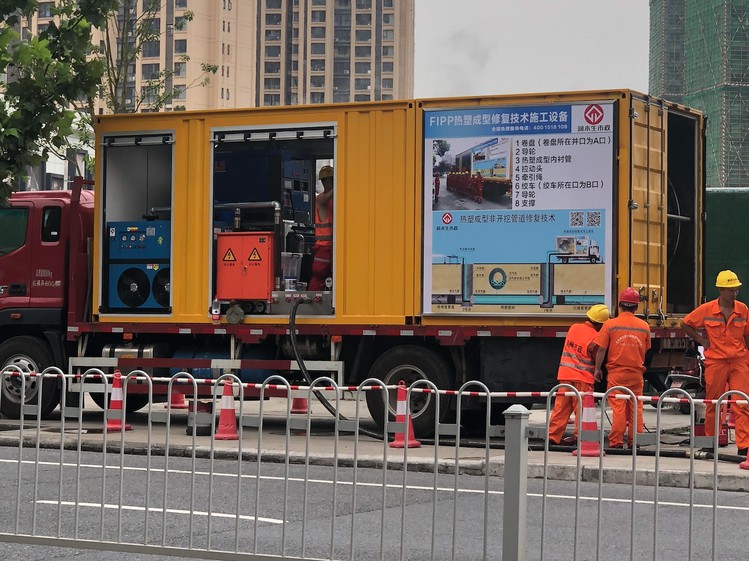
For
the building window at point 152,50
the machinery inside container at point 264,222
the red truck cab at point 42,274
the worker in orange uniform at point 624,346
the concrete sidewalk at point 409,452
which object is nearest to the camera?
the concrete sidewalk at point 409,452

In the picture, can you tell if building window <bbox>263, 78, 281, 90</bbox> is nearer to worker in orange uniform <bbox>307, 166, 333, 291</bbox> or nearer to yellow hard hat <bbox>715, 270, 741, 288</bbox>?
worker in orange uniform <bbox>307, 166, 333, 291</bbox>

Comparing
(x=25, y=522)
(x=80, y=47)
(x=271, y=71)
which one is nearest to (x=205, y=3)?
(x=271, y=71)

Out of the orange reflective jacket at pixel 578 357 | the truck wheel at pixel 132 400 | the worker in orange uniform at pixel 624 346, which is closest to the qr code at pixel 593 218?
the worker in orange uniform at pixel 624 346

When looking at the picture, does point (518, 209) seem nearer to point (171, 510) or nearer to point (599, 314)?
point (599, 314)

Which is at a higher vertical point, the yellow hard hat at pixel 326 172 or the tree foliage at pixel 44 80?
the tree foliage at pixel 44 80

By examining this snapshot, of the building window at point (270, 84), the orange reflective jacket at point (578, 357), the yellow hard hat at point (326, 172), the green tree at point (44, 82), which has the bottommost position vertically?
the orange reflective jacket at point (578, 357)

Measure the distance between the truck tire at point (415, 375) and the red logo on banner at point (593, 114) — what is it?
310cm

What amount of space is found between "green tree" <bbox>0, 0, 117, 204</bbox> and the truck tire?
5402mm

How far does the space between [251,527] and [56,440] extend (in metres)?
4.79

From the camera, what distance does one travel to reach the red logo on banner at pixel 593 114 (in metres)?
14.3

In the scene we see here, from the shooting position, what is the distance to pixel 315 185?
16.6 metres

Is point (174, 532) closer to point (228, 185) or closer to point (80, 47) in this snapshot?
point (228, 185)

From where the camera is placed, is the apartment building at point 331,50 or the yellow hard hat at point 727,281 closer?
the yellow hard hat at point 727,281

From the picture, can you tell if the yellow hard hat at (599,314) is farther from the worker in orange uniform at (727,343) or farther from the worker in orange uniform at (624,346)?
the worker in orange uniform at (727,343)
